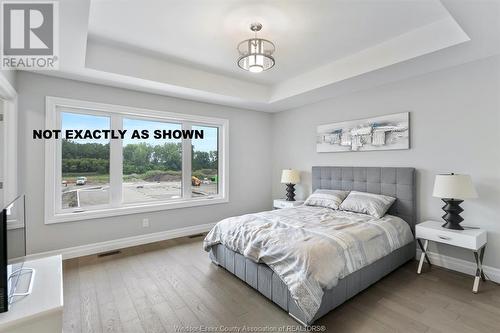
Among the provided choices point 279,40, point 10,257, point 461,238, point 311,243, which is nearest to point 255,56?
point 279,40

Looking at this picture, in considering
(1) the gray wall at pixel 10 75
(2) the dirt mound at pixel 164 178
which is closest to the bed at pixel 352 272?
(2) the dirt mound at pixel 164 178

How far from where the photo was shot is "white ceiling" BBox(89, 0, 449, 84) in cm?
→ 216

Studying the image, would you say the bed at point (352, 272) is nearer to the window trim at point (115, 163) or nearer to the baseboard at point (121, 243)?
the baseboard at point (121, 243)

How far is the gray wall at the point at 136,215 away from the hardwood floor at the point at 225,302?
0.55 meters

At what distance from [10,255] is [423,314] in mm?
3102

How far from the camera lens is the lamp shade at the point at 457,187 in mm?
2510

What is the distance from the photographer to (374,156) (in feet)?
11.9

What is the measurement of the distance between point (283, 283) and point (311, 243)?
419 millimetres

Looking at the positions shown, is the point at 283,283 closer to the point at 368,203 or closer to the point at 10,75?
the point at 368,203

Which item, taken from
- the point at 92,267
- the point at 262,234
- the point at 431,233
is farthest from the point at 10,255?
the point at 431,233

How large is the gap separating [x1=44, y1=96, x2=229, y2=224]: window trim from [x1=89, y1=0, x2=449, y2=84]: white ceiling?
3.49ft

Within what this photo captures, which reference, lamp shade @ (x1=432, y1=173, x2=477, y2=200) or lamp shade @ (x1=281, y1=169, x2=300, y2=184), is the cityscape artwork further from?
lamp shade @ (x1=432, y1=173, x2=477, y2=200)

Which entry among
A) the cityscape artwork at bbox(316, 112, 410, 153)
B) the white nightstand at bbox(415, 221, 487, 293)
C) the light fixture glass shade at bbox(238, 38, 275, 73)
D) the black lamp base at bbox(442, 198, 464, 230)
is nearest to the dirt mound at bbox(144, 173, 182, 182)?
the light fixture glass shade at bbox(238, 38, 275, 73)

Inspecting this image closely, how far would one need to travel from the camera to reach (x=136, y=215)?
12.3 feet
